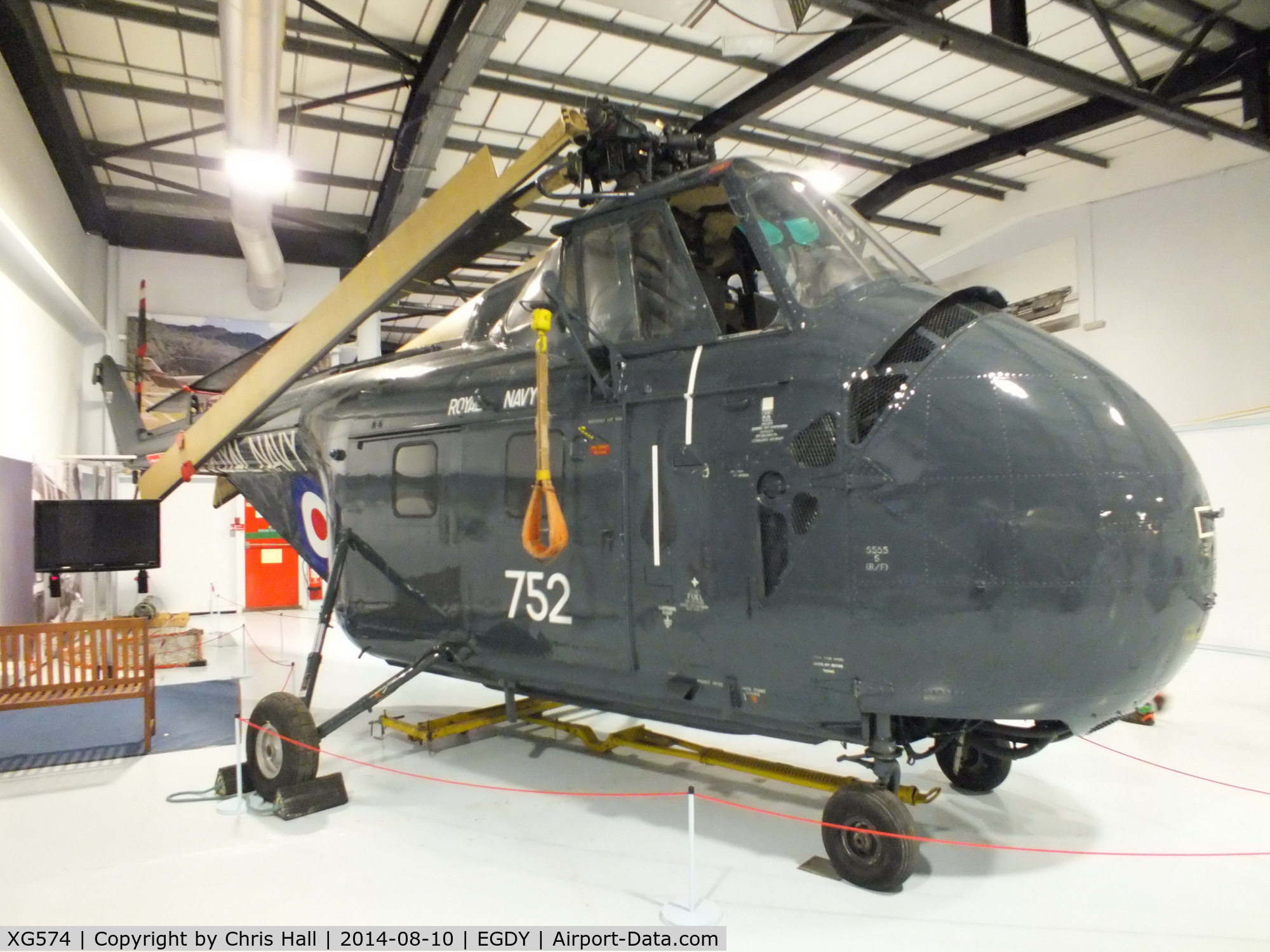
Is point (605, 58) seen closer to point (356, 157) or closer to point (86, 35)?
point (356, 157)

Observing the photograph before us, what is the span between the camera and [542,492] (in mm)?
4398

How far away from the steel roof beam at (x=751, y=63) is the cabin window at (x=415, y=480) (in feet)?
20.8

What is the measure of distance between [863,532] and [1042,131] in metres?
12.4

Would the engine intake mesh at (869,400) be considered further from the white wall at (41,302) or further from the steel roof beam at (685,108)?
the white wall at (41,302)

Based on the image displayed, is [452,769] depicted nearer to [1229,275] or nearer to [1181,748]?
[1181,748]

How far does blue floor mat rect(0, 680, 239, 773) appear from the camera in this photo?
6.54 metres

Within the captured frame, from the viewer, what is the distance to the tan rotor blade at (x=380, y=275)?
500cm

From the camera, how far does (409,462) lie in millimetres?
6047

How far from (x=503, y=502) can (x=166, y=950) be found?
9.27 ft

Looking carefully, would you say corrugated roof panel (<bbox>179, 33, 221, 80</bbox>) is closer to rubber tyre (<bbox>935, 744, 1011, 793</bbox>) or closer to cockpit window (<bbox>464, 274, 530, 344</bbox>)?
cockpit window (<bbox>464, 274, 530, 344</bbox>)

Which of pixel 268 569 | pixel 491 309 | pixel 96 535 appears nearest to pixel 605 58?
pixel 491 309

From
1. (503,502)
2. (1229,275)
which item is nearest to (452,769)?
(503,502)

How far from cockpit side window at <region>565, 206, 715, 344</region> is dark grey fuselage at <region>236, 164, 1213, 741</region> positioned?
153mm

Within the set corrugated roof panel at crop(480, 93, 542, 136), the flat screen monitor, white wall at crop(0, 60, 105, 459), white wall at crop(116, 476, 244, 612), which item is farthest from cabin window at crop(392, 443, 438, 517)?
white wall at crop(116, 476, 244, 612)
